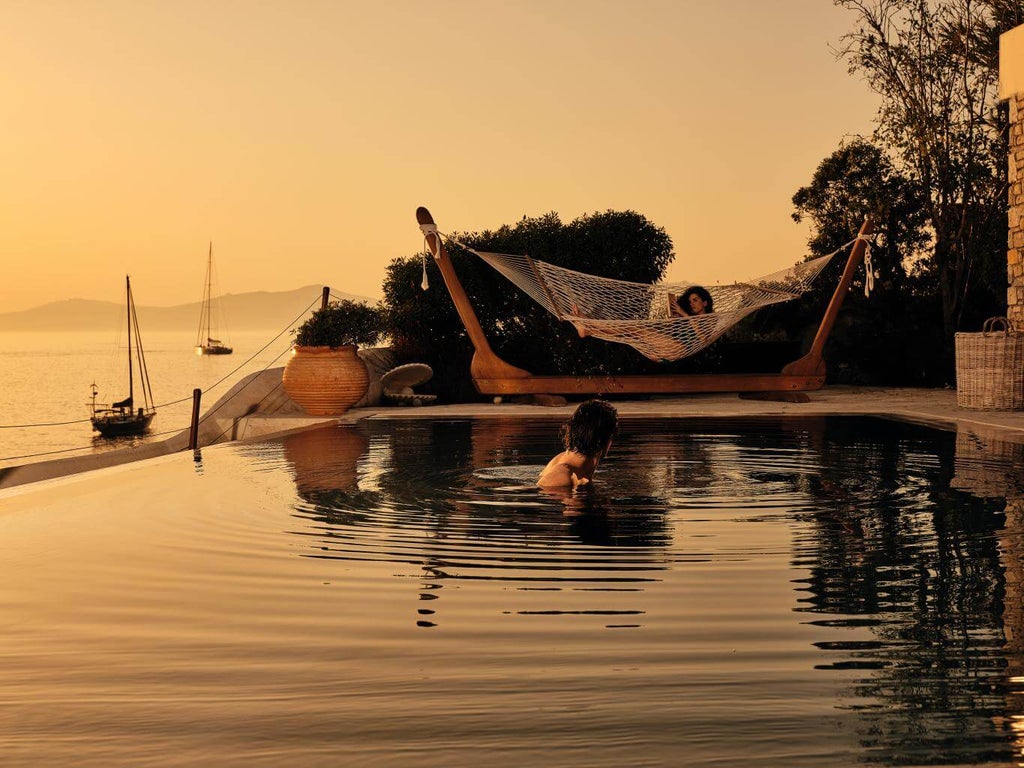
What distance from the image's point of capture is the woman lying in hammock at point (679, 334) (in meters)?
8.00

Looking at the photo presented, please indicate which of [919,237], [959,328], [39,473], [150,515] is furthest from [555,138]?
[150,515]

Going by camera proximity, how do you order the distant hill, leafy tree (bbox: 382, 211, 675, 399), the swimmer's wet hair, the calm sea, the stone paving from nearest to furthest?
1. the swimmer's wet hair
2. the stone paving
3. leafy tree (bbox: 382, 211, 675, 399)
4. the calm sea
5. the distant hill

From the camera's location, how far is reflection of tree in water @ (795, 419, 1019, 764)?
1751 mm

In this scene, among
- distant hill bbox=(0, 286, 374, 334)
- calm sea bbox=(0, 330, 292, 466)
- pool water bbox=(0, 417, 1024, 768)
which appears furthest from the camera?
distant hill bbox=(0, 286, 374, 334)

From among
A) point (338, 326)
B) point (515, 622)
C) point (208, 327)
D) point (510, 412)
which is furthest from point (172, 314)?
point (515, 622)

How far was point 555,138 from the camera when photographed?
13000mm

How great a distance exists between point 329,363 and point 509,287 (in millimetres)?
2260

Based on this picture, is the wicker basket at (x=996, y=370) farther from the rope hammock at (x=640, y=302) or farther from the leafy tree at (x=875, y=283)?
the leafy tree at (x=875, y=283)

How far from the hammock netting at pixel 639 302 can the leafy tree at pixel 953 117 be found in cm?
295

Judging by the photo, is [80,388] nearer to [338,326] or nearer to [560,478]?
[338,326]

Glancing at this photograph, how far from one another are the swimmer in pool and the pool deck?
2.98 m

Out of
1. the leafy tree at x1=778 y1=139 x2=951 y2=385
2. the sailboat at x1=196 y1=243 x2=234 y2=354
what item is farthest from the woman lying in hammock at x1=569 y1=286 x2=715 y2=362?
the sailboat at x1=196 y1=243 x2=234 y2=354

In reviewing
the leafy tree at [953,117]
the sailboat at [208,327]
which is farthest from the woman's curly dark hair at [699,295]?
the sailboat at [208,327]

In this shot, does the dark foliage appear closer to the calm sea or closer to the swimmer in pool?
the swimmer in pool
